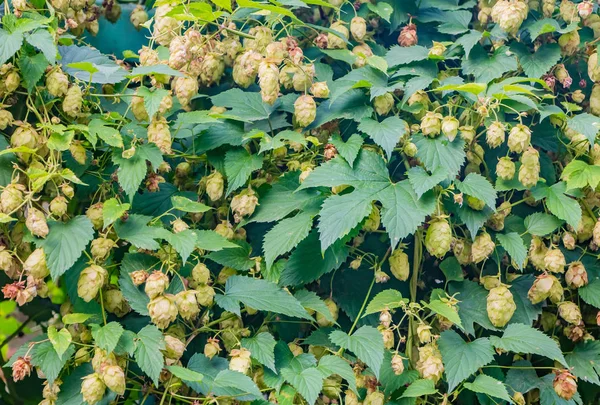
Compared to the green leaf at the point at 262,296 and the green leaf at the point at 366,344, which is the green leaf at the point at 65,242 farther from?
the green leaf at the point at 366,344

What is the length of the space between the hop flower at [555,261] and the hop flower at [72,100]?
4.84ft

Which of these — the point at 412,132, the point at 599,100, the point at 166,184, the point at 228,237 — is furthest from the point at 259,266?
the point at 599,100

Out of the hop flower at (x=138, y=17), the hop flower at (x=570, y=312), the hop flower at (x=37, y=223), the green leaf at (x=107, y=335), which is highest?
the hop flower at (x=138, y=17)

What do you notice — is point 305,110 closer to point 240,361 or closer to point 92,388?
point 240,361

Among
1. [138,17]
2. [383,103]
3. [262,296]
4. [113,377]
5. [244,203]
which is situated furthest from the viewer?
[138,17]

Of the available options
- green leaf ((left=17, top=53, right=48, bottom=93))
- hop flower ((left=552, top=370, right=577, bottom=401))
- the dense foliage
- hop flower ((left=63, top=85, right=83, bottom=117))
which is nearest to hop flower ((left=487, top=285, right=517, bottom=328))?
the dense foliage

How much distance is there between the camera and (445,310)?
203cm

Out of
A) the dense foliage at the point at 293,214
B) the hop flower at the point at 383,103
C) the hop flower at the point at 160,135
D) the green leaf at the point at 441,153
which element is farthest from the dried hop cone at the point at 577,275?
the hop flower at the point at 160,135

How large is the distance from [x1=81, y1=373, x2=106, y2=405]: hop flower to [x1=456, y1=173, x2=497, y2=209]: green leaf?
1.13 m

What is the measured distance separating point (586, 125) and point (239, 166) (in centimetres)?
107

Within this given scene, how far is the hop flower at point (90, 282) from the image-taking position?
6.38 ft

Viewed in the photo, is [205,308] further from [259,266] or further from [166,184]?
[166,184]

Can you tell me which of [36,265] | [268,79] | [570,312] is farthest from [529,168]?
[36,265]

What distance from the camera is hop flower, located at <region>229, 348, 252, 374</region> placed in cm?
195
